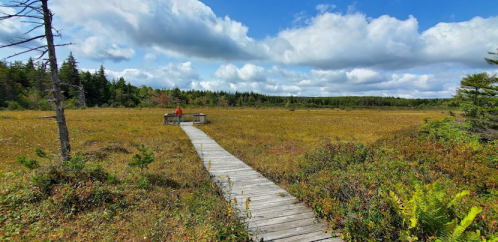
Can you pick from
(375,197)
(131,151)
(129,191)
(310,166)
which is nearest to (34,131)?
(131,151)

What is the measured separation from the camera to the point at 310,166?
775 centimetres

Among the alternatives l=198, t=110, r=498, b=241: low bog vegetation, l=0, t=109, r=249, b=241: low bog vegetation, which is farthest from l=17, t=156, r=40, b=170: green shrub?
l=198, t=110, r=498, b=241: low bog vegetation

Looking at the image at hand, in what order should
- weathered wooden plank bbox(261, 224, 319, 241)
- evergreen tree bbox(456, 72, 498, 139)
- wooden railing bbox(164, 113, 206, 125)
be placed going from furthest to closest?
wooden railing bbox(164, 113, 206, 125) < evergreen tree bbox(456, 72, 498, 139) < weathered wooden plank bbox(261, 224, 319, 241)

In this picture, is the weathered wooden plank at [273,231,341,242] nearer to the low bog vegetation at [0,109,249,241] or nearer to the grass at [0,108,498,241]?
the grass at [0,108,498,241]

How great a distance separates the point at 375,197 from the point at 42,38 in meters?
10.3

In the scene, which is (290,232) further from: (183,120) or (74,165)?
(183,120)

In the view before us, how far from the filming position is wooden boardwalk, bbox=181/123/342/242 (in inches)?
154

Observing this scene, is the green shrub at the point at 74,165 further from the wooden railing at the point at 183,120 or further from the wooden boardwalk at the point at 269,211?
the wooden railing at the point at 183,120

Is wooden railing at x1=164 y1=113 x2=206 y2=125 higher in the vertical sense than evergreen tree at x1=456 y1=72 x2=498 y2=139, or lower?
lower

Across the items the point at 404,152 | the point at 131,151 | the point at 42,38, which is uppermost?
the point at 42,38

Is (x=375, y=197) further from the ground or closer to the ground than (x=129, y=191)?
further from the ground

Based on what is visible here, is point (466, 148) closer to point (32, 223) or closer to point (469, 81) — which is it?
point (469, 81)

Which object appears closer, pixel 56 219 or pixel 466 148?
pixel 56 219

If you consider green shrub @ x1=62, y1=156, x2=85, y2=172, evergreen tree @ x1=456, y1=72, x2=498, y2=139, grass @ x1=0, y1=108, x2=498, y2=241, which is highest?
evergreen tree @ x1=456, y1=72, x2=498, y2=139
